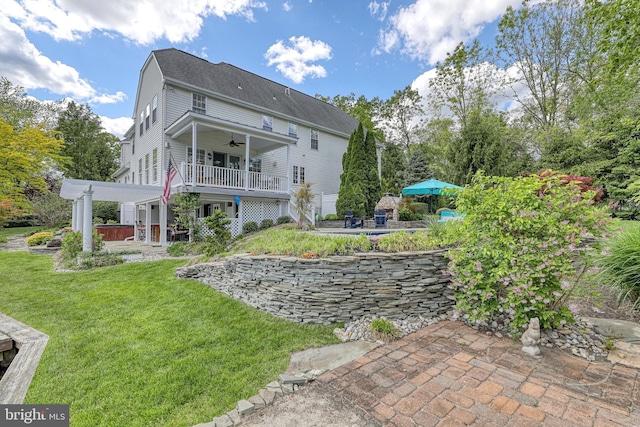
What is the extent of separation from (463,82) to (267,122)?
14006 mm

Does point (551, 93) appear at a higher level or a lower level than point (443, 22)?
lower

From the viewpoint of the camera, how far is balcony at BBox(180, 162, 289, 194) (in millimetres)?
10578

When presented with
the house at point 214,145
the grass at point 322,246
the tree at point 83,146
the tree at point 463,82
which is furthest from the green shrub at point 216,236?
the tree at point 83,146

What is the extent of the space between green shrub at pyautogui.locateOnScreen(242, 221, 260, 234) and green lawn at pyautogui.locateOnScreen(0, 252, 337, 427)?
553 centimetres

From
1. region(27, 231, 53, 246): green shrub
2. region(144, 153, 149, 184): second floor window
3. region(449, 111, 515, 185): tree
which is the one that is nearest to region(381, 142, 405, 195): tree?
region(449, 111, 515, 185): tree

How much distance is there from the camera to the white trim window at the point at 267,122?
15.1 meters

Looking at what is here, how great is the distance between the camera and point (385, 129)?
27.0 m

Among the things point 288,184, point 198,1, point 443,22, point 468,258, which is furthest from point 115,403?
point 443,22

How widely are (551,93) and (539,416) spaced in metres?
20.4

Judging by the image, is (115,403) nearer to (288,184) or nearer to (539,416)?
(539,416)

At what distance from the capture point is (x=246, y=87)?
1541 cm

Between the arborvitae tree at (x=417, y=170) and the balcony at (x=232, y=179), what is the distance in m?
13.0

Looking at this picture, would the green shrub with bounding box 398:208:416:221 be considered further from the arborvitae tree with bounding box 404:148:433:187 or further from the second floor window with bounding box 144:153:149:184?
the second floor window with bounding box 144:153:149:184

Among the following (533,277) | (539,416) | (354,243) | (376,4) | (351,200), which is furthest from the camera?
(351,200)
